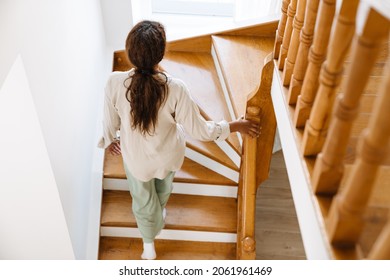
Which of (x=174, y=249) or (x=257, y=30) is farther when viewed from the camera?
(x=257, y=30)


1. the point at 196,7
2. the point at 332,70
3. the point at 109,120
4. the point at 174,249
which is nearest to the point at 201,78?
the point at 196,7

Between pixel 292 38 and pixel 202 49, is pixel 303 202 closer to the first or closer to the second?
pixel 292 38

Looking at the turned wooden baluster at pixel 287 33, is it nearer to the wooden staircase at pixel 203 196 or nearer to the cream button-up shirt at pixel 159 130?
the cream button-up shirt at pixel 159 130

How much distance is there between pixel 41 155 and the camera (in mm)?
2227

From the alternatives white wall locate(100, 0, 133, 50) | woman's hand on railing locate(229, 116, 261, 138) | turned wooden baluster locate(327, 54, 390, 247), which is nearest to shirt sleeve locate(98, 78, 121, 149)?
woman's hand on railing locate(229, 116, 261, 138)

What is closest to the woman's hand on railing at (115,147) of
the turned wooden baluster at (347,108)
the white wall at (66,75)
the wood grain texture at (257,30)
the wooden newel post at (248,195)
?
the white wall at (66,75)

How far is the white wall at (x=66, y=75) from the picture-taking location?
6.18 feet

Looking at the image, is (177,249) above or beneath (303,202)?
beneath

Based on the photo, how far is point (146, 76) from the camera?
1979mm

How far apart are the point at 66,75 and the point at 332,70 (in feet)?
5.28

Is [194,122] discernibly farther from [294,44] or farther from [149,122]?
[294,44]

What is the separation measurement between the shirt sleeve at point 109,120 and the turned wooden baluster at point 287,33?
2.61ft
